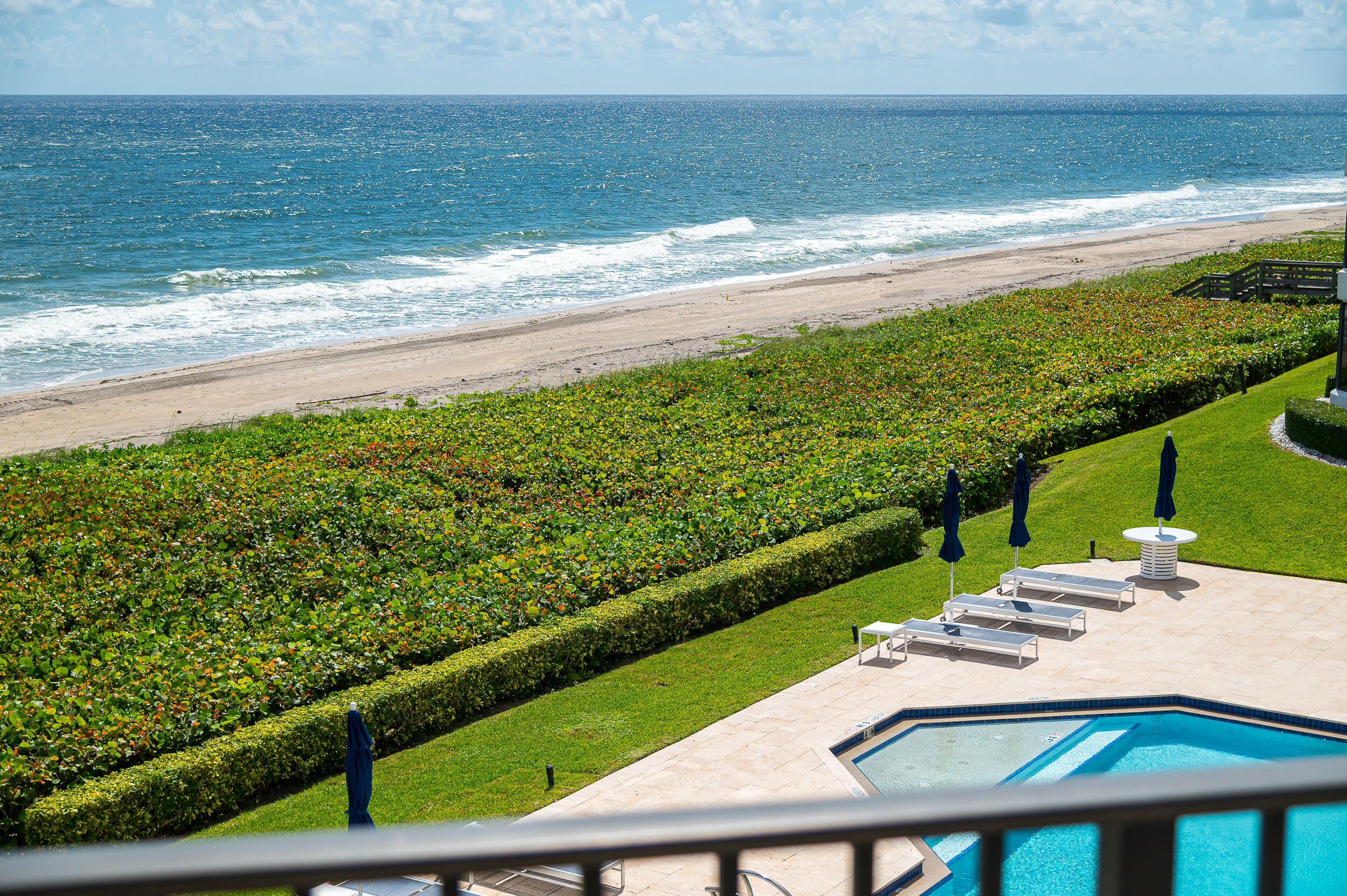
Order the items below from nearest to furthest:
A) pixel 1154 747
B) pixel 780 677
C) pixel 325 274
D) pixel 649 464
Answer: pixel 1154 747
pixel 780 677
pixel 649 464
pixel 325 274

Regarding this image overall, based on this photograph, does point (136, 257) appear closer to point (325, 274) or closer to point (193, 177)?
point (325, 274)

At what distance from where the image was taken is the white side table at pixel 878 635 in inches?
613

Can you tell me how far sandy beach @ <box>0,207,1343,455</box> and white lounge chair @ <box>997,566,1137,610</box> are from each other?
18.9 metres

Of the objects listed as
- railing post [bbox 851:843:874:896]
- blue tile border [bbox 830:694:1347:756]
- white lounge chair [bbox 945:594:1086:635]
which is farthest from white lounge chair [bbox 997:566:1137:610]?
railing post [bbox 851:843:874:896]

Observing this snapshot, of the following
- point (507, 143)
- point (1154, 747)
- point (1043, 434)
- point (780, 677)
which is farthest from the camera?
point (507, 143)

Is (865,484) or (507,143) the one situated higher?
(507,143)

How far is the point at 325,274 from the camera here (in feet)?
196

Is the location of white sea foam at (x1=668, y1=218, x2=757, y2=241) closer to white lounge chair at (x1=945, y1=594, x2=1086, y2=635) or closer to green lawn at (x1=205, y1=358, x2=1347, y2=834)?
green lawn at (x1=205, y1=358, x2=1347, y2=834)

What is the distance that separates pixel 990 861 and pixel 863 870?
0.66ft

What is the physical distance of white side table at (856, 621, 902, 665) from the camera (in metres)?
15.6

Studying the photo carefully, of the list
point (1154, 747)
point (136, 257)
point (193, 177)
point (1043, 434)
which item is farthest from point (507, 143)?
point (1154, 747)

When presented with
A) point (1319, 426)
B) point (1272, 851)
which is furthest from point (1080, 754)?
point (1272, 851)

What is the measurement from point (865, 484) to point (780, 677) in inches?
250

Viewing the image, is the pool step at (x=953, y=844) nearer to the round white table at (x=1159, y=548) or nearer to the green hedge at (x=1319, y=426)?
the round white table at (x=1159, y=548)
